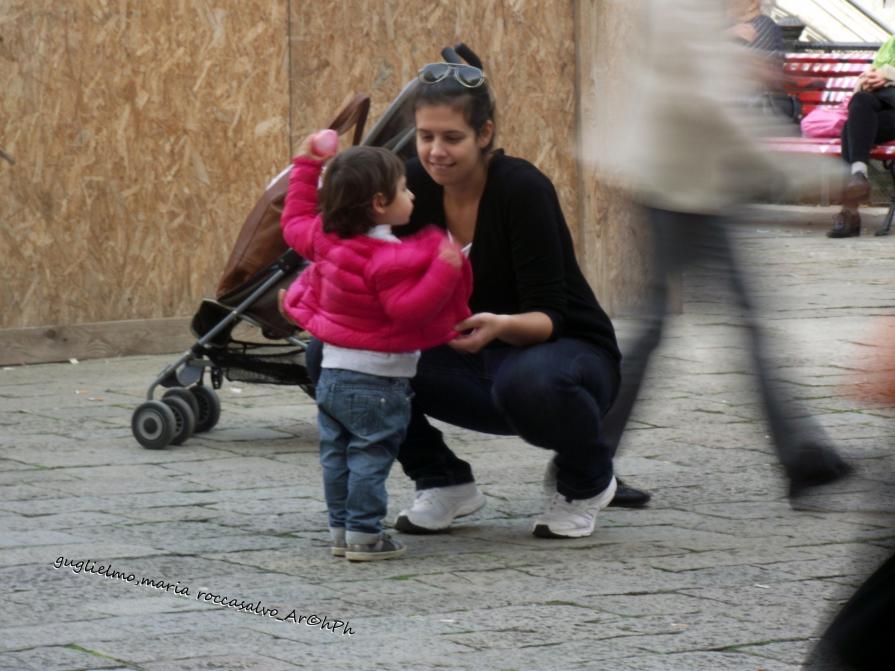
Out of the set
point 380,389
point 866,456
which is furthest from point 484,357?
point 866,456

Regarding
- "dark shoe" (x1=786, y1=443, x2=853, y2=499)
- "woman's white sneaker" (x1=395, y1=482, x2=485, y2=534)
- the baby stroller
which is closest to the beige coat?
"dark shoe" (x1=786, y1=443, x2=853, y2=499)

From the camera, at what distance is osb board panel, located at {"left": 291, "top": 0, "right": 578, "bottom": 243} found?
9203mm

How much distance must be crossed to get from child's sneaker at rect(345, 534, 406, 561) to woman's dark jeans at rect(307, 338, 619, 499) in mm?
371

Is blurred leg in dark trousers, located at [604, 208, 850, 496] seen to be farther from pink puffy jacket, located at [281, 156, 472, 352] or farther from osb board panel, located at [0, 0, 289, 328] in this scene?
osb board panel, located at [0, 0, 289, 328]

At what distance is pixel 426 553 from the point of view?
194 inches

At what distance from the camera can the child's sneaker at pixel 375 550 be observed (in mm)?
4780

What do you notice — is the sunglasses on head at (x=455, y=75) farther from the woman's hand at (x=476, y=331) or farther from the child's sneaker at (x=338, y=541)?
the child's sneaker at (x=338, y=541)

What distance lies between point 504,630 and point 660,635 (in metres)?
0.34

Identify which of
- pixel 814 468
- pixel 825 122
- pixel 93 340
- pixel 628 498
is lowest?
pixel 93 340

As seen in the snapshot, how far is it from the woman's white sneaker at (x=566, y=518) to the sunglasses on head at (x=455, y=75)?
114 cm

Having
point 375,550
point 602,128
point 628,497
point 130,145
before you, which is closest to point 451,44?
point 602,128

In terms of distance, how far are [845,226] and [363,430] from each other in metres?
8.24

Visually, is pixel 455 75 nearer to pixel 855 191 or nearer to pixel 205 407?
pixel 855 191

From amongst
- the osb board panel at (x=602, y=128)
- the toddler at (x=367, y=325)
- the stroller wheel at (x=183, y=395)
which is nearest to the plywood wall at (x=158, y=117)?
the osb board panel at (x=602, y=128)
